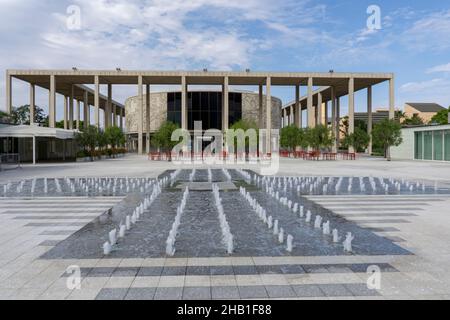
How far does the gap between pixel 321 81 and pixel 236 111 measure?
14.3 m

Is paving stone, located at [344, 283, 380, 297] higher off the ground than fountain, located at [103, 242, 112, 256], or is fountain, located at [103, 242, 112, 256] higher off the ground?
fountain, located at [103, 242, 112, 256]

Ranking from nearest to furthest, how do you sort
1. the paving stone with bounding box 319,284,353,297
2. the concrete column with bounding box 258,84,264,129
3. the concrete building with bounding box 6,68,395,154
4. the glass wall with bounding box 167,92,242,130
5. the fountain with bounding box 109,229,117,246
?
the paving stone with bounding box 319,284,353,297 → the fountain with bounding box 109,229,117,246 → the concrete building with bounding box 6,68,395,154 → the concrete column with bounding box 258,84,264,129 → the glass wall with bounding box 167,92,242,130

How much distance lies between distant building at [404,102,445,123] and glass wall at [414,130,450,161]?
91.8m

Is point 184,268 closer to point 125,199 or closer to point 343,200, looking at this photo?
point 125,199

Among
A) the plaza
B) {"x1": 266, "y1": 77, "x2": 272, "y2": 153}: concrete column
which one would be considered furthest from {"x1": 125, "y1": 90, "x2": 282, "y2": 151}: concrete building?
the plaza

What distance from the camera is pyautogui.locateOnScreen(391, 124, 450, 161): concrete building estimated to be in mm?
38875

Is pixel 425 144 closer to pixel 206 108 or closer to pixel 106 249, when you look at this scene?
pixel 206 108

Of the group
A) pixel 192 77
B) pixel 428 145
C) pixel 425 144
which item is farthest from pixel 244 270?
pixel 192 77

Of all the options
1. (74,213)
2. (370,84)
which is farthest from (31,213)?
(370,84)

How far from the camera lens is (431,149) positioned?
41156 mm

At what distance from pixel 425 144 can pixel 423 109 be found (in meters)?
101

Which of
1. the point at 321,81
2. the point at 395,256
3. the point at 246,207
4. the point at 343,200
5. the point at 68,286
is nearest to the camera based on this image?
the point at 68,286

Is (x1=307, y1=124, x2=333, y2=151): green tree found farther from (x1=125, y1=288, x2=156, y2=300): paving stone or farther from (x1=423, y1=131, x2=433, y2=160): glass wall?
Answer: (x1=125, y1=288, x2=156, y2=300): paving stone

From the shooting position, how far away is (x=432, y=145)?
41.0 metres
